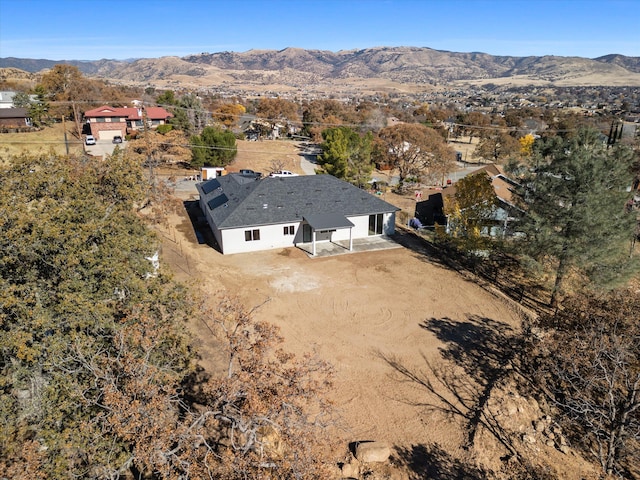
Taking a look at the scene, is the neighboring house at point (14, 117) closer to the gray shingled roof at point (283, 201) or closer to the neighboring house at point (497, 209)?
the gray shingled roof at point (283, 201)

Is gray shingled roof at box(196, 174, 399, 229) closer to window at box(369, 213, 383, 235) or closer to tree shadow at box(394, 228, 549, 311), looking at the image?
window at box(369, 213, 383, 235)

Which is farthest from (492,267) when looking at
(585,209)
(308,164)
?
(308,164)

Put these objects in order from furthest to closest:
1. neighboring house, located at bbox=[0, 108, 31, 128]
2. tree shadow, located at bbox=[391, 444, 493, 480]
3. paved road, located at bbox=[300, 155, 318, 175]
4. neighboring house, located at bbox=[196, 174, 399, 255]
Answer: neighboring house, located at bbox=[0, 108, 31, 128], paved road, located at bbox=[300, 155, 318, 175], neighboring house, located at bbox=[196, 174, 399, 255], tree shadow, located at bbox=[391, 444, 493, 480]

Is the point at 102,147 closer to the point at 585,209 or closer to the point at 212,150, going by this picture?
the point at 212,150

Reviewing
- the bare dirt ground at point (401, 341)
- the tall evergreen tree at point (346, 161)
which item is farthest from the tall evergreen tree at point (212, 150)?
the bare dirt ground at point (401, 341)

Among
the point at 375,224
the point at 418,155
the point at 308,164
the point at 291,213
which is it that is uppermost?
the point at 418,155

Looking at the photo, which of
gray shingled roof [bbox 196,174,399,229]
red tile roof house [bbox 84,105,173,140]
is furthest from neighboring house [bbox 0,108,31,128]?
gray shingled roof [bbox 196,174,399,229]
